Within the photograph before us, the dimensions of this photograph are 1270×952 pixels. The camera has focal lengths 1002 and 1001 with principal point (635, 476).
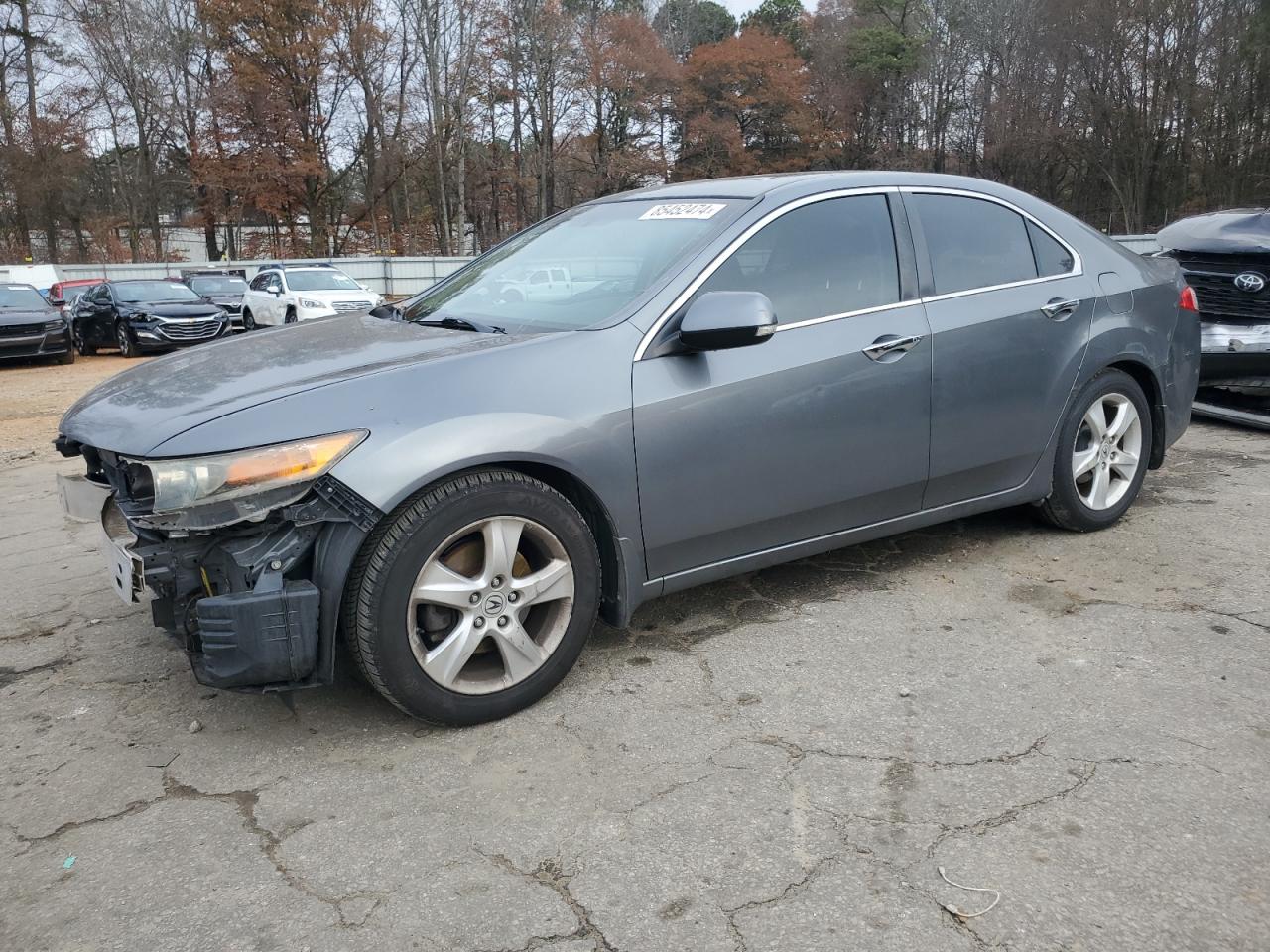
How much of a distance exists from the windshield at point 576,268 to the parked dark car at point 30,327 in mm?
14473

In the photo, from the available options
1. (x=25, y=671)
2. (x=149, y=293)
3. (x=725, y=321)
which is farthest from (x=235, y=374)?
(x=149, y=293)

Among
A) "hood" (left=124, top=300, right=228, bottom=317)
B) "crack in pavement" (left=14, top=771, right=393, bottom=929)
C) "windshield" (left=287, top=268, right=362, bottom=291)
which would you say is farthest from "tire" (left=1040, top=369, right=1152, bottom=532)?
"windshield" (left=287, top=268, right=362, bottom=291)

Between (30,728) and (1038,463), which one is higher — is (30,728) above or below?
below

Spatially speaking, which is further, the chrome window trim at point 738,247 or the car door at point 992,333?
the car door at point 992,333

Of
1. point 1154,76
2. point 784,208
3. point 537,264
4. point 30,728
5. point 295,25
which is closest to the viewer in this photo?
point 30,728

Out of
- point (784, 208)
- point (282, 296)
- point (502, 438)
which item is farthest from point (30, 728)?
point (282, 296)

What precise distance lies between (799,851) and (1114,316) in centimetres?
314

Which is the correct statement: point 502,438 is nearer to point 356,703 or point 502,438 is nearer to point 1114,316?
point 356,703

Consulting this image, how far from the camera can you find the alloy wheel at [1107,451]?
449 centimetres

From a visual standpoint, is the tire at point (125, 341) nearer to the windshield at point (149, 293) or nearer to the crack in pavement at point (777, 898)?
the windshield at point (149, 293)

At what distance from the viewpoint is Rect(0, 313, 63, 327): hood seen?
15734mm

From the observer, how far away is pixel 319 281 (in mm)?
21281

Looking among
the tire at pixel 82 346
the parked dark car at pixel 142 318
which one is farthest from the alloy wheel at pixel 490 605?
the tire at pixel 82 346

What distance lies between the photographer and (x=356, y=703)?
3.22 m
